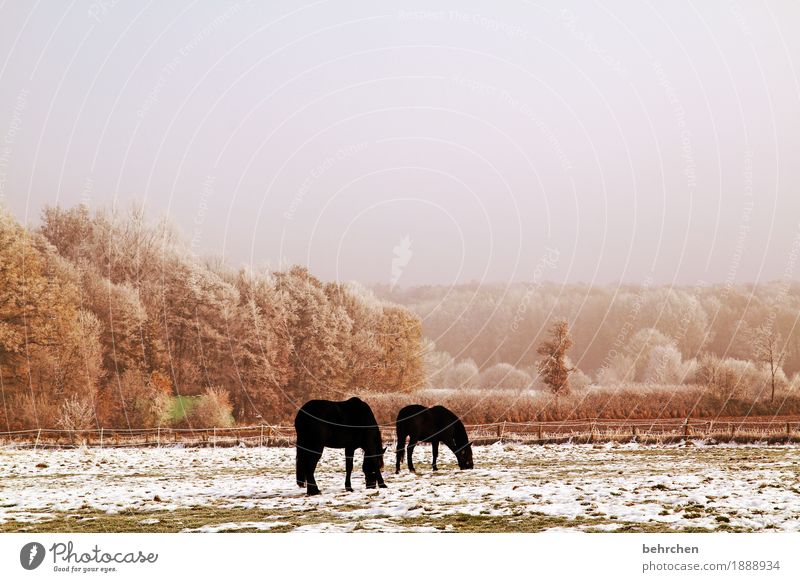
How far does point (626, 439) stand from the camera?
119 ft

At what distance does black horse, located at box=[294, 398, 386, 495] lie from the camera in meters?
19.3

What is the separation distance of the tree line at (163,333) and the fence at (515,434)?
3.41 metres

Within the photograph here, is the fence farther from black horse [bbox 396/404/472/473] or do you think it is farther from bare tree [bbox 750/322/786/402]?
bare tree [bbox 750/322/786/402]

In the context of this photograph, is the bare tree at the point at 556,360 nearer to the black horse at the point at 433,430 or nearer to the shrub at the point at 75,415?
the black horse at the point at 433,430

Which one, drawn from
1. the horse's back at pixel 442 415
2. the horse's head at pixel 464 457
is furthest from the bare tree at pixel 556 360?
the horse's back at pixel 442 415

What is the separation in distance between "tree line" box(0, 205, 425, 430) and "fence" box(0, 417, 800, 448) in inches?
134

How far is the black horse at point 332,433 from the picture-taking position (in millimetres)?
19266

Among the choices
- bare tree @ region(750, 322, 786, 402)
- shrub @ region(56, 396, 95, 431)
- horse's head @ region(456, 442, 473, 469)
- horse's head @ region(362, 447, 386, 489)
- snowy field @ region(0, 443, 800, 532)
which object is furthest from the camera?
bare tree @ region(750, 322, 786, 402)

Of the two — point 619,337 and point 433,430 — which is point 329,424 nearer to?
point 433,430

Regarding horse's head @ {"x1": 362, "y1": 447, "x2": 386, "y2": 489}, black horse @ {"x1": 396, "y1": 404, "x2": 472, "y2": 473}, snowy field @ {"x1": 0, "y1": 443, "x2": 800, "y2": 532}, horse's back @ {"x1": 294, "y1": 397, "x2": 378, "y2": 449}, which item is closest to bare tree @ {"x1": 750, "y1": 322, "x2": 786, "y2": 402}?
snowy field @ {"x1": 0, "y1": 443, "x2": 800, "y2": 532}

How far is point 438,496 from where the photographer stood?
60.5 ft

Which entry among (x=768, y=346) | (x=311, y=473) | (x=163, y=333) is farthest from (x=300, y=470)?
(x=768, y=346)
